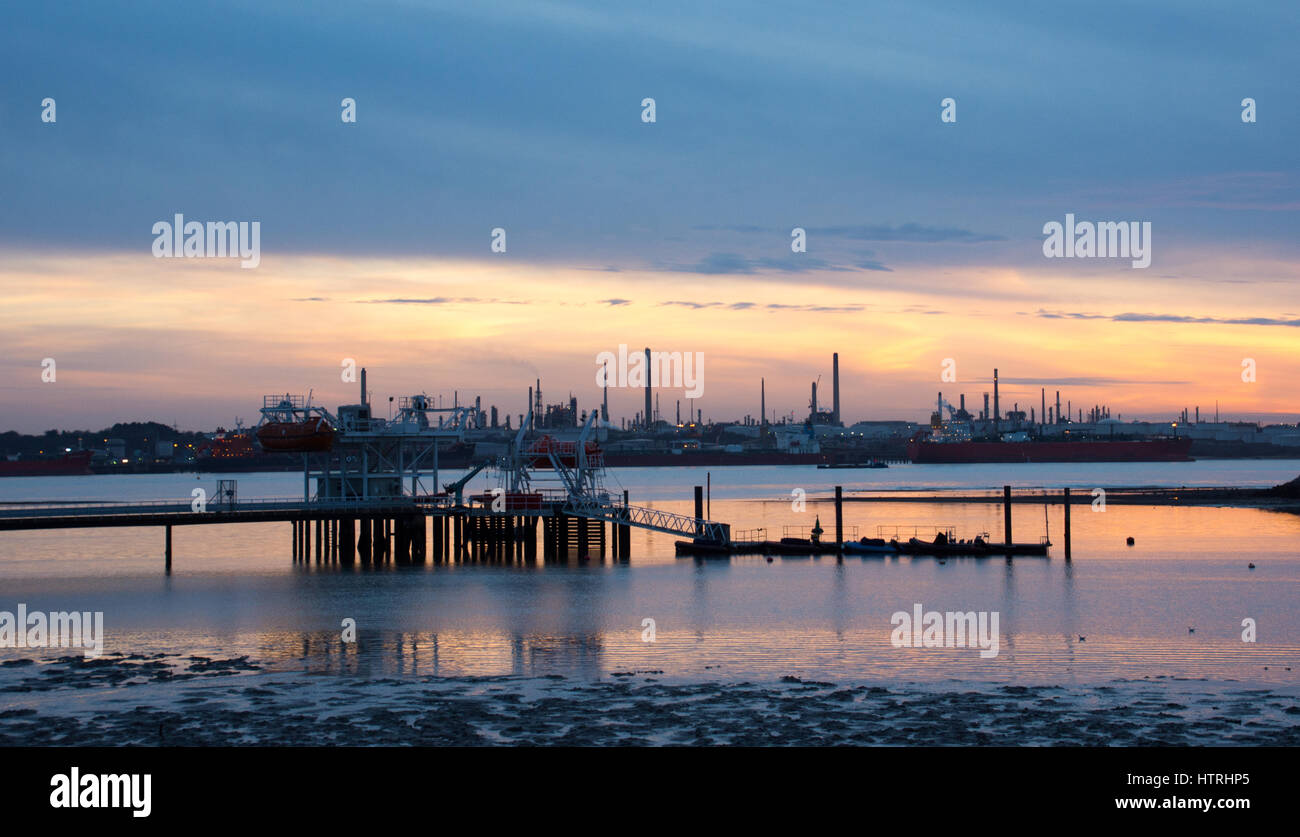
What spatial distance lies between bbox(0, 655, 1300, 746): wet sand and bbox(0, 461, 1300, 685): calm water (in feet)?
5.99

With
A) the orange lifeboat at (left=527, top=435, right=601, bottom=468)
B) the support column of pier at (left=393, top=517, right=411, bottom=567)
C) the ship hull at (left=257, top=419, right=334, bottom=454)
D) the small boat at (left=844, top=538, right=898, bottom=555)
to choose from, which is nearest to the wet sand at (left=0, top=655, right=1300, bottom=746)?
the ship hull at (left=257, top=419, right=334, bottom=454)

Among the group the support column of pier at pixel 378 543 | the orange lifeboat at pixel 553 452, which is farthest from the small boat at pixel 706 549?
the support column of pier at pixel 378 543

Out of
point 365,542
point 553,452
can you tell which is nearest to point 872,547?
point 553,452

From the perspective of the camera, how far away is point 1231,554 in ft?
181

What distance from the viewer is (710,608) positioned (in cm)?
3853

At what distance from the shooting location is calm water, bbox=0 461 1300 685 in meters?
28.0

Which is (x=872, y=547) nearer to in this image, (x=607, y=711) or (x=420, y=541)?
(x=420, y=541)

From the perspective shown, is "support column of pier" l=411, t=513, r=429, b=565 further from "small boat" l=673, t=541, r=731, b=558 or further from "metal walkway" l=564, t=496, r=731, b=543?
"small boat" l=673, t=541, r=731, b=558

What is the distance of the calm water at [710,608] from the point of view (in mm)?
28031

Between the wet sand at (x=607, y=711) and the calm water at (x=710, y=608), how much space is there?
1.83 metres

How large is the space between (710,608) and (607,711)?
16.9m
